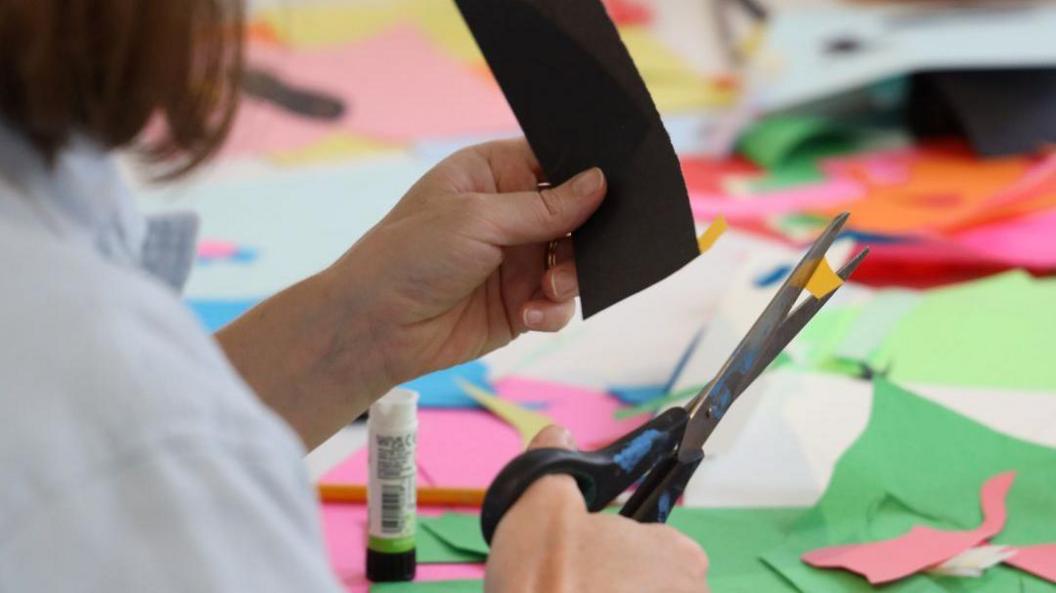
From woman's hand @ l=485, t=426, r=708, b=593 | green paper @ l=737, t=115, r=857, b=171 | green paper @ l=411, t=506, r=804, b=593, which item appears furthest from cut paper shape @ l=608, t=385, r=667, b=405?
green paper @ l=737, t=115, r=857, b=171

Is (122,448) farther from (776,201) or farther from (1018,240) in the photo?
(776,201)

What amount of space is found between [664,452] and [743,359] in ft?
0.28

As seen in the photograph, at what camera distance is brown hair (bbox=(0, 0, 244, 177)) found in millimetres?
482

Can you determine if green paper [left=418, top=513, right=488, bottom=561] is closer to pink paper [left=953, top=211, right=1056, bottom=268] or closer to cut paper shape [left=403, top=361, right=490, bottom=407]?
cut paper shape [left=403, top=361, right=490, bottom=407]

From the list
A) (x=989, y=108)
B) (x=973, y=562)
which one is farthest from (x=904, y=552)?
(x=989, y=108)

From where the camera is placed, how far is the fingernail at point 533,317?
38.9 inches

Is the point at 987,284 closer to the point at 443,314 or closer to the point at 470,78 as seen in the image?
the point at 443,314

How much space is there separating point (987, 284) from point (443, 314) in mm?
737

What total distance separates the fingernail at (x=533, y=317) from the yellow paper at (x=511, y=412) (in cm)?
25

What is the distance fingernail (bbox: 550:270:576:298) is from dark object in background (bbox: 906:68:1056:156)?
1.15 meters

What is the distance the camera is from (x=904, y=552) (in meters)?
1.00

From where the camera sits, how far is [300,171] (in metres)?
1.92

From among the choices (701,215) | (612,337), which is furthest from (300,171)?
(612,337)

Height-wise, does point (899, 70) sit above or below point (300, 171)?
above
